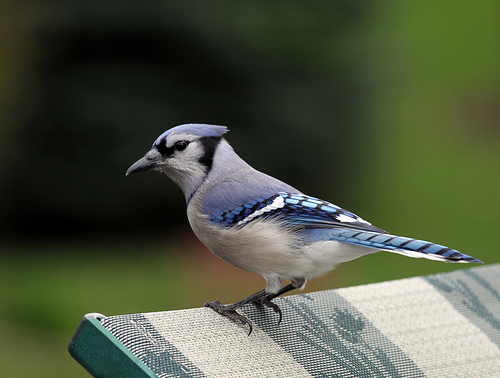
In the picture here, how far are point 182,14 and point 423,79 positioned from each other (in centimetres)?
597

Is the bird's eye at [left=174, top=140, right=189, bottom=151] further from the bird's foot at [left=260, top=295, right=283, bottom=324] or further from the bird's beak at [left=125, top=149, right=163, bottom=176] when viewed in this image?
the bird's foot at [left=260, top=295, right=283, bottom=324]

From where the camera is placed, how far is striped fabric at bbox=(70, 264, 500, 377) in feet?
5.90

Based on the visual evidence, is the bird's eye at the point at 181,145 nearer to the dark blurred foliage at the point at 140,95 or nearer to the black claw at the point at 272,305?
the black claw at the point at 272,305

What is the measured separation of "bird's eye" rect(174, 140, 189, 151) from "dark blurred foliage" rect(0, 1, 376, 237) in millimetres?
2602

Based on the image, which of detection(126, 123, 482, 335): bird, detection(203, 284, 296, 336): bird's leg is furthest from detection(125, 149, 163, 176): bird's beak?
detection(203, 284, 296, 336): bird's leg

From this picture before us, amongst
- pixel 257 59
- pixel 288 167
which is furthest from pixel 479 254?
pixel 257 59

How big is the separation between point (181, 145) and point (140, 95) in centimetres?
271

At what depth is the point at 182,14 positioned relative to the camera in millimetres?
4742

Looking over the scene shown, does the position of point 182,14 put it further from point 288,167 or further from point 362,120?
point 362,120

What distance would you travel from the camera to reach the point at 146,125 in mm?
4746

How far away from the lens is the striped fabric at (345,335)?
180cm

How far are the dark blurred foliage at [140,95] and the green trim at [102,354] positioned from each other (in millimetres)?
3115

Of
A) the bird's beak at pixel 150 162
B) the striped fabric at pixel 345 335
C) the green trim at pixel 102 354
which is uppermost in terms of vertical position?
the bird's beak at pixel 150 162

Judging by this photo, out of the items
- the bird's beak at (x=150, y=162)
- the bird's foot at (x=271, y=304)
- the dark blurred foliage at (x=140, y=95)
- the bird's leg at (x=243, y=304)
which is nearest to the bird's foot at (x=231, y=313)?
the bird's leg at (x=243, y=304)
